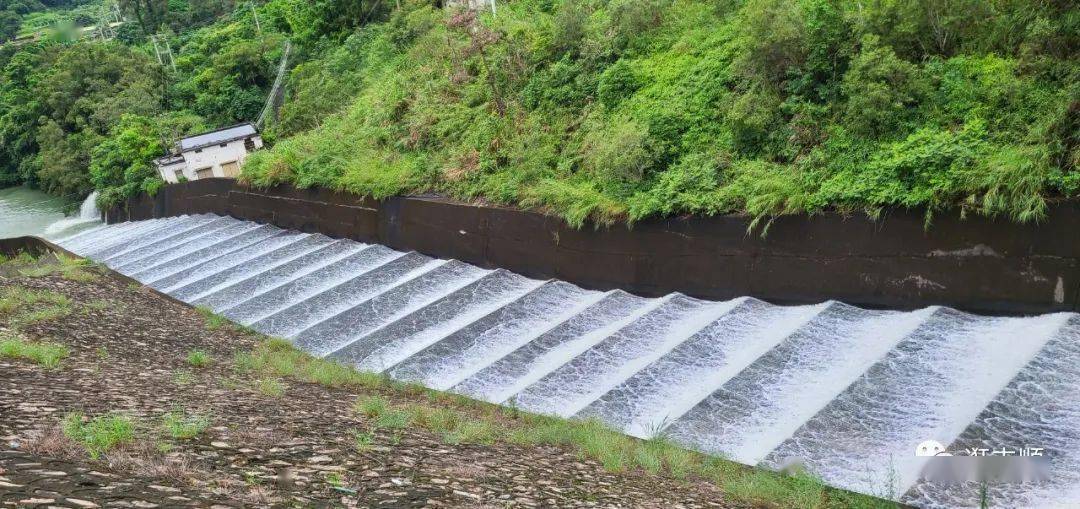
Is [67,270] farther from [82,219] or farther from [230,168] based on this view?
[82,219]

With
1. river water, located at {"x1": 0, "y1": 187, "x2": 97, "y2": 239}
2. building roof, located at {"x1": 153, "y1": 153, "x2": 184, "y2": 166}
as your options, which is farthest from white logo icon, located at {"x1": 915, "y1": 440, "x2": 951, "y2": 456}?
river water, located at {"x1": 0, "y1": 187, "x2": 97, "y2": 239}

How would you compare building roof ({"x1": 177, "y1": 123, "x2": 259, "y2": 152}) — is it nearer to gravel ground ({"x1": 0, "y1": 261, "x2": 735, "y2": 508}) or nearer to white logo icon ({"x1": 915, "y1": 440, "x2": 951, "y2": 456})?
→ gravel ground ({"x1": 0, "y1": 261, "x2": 735, "y2": 508})

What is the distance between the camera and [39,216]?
105 ft

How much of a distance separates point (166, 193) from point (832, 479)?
23338 millimetres

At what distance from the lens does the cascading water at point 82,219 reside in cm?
2852

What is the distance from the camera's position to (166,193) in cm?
2345

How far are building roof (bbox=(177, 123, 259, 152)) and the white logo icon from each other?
22.7 m

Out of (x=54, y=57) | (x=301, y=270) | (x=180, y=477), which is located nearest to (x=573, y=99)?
(x=301, y=270)

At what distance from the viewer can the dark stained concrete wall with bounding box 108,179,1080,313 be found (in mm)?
6605

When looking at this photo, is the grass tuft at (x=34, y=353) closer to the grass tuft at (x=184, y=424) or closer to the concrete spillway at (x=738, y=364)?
the grass tuft at (x=184, y=424)

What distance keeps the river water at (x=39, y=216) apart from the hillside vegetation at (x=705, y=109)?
1327 centimetres

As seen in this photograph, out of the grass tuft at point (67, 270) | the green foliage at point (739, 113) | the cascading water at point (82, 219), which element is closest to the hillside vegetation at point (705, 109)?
the green foliage at point (739, 113)

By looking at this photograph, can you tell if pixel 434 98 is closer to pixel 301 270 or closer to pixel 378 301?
pixel 301 270

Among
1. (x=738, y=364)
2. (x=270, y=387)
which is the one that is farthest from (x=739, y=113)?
(x=270, y=387)
